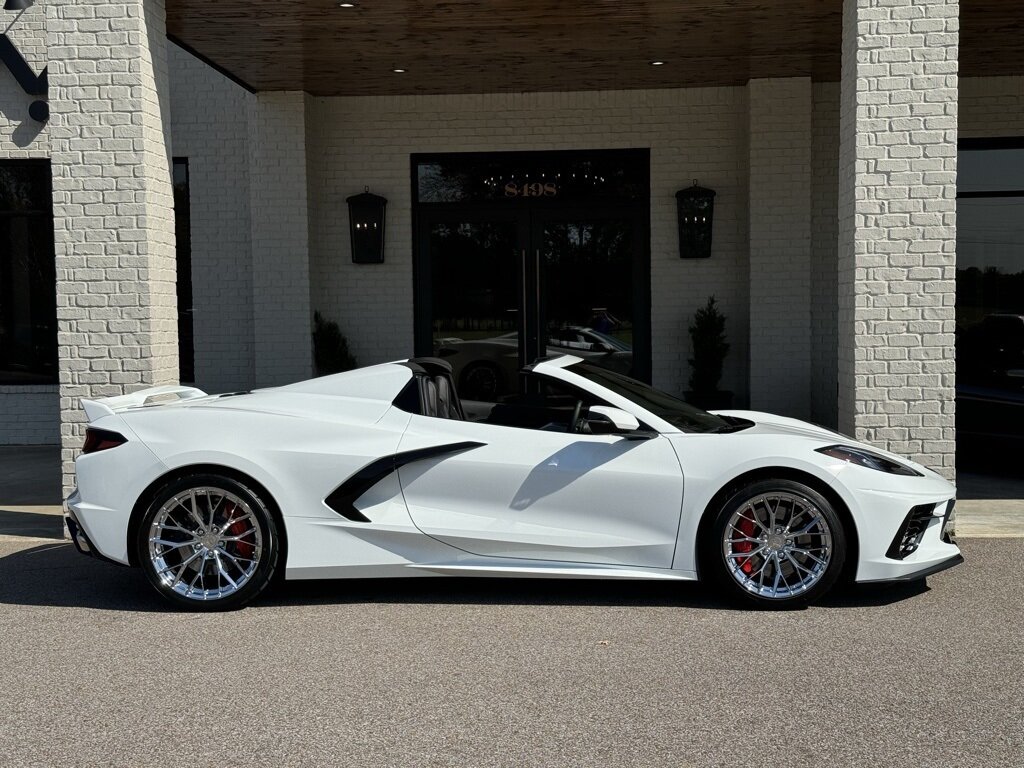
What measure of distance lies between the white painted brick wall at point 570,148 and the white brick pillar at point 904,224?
5431 millimetres

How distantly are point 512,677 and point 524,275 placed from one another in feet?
29.6

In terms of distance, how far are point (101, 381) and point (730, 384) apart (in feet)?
24.5

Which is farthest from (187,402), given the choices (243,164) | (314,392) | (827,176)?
(827,176)

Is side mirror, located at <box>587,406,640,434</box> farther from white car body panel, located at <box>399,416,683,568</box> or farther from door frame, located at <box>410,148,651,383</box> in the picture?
door frame, located at <box>410,148,651,383</box>

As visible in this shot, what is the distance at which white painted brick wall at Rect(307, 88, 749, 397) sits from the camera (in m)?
13.4

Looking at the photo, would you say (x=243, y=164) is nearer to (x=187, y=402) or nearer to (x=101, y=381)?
(x=101, y=381)

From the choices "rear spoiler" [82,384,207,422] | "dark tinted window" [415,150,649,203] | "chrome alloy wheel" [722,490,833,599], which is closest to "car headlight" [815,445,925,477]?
"chrome alloy wheel" [722,490,833,599]

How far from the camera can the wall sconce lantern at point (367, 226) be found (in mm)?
13492

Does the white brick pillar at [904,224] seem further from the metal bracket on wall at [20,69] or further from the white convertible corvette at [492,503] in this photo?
the metal bracket on wall at [20,69]

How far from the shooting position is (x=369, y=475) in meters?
5.99

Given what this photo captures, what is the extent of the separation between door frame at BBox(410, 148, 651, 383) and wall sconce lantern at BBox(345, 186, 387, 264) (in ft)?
1.32

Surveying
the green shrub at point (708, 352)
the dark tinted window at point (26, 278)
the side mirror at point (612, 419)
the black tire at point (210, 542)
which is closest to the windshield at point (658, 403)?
the side mirror at point (612, 419)

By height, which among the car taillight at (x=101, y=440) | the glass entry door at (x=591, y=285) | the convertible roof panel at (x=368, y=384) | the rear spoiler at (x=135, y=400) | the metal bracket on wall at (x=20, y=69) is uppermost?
the metal bracket on wall at (x=20, y=69)

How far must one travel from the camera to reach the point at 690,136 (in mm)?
13383
